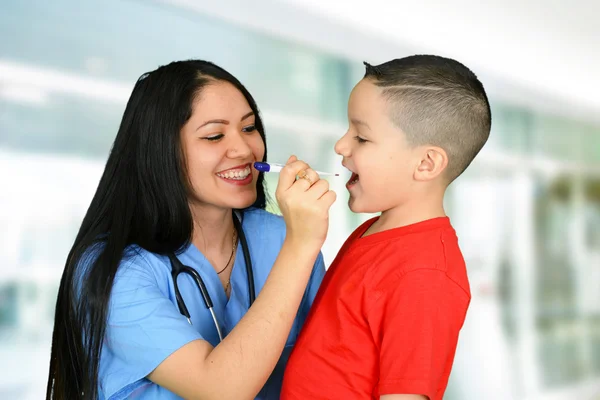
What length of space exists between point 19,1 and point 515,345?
167 inches

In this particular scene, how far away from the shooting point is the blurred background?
2.53 metres

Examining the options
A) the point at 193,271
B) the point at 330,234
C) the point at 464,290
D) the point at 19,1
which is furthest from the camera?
the point at 330,234

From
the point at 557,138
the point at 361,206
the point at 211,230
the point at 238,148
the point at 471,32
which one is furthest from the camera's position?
the point at 557,138

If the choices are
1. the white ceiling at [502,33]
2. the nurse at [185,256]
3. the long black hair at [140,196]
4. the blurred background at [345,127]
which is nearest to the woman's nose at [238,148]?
the nurse at [185,256]

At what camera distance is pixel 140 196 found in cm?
131

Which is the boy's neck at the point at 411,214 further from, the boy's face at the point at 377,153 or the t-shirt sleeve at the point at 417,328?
the t-shirt sleeve at the point at 417,328

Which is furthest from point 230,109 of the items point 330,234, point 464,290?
point 330,234

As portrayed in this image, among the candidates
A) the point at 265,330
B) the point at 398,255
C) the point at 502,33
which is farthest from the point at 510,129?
the point at 265,330

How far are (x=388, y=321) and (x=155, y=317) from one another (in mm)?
420

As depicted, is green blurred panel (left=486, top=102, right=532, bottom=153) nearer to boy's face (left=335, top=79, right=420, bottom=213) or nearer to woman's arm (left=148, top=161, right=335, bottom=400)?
boy's face (left=335, top=79, right=420, bottom=213)

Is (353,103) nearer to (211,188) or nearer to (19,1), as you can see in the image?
(211,188)

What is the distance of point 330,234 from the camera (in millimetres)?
3631

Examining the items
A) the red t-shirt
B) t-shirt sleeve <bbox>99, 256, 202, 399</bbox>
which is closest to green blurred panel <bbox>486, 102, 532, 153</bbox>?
the red t-shirt

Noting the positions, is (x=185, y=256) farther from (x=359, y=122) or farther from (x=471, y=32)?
(x=471, y=32)
